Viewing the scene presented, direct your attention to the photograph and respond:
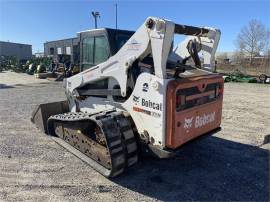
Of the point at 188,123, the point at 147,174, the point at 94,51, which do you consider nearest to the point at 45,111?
the point at 94,51

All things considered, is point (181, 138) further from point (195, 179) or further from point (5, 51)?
point (5, 51)

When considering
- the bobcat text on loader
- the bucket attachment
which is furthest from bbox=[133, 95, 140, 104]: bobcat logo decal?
the bucket attachment

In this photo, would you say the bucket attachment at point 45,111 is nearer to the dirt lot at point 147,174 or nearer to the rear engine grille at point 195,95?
the dirt lot at point 147,174

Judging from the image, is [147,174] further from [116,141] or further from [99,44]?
[99,44]

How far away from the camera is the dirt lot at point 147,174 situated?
4.28 metres

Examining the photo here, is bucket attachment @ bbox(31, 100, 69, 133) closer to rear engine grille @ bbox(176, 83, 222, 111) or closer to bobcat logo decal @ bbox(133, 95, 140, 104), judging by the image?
bobcat logo decal @ bbox(133, 95, 140, 104)

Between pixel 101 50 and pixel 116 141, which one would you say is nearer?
pixel 116 141

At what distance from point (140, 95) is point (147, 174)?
134 cm

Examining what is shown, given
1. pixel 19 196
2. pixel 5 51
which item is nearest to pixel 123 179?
pixel 19 196

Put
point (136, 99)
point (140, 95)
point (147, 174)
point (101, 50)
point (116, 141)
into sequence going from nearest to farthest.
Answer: point (116, 141) < point (140, 95) < point (136, 99) < point (147, 174) < point (101, 50)

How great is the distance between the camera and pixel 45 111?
6957mm

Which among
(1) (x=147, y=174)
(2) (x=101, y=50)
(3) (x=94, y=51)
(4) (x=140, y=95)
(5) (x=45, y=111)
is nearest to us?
(4) (x=140, y=95)

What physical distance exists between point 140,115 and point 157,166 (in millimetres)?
1120

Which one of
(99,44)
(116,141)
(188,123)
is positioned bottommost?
(116,141)
